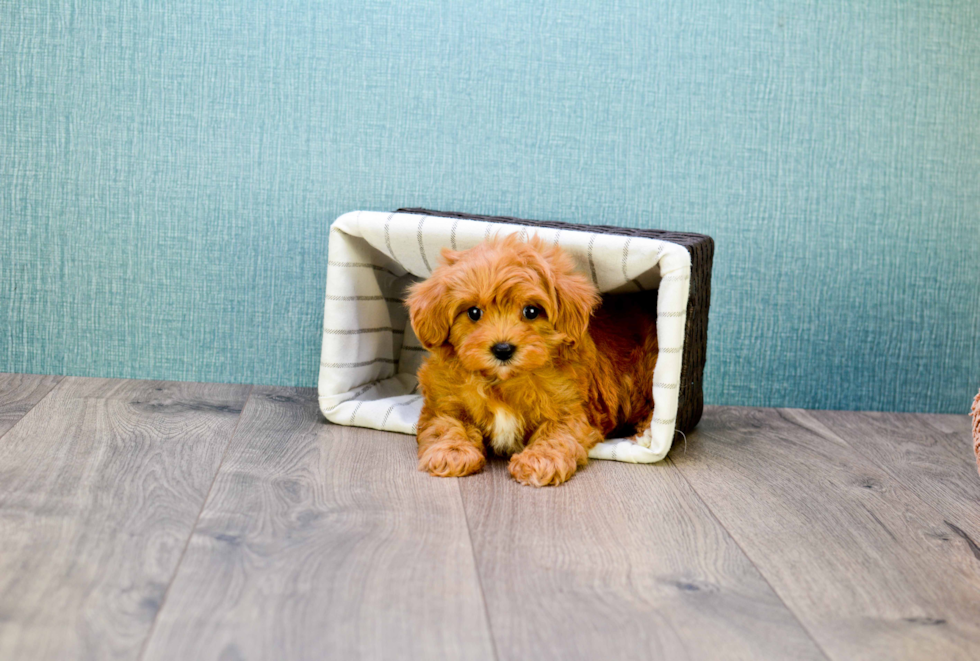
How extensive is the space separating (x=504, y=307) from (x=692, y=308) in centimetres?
45

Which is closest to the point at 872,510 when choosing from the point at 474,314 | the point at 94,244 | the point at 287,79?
the point at 474,314

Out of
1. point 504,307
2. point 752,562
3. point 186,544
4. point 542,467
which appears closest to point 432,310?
point 504,307

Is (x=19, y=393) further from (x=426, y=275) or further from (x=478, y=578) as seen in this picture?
(x=478, y=578)

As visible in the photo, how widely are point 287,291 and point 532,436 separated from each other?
881mm

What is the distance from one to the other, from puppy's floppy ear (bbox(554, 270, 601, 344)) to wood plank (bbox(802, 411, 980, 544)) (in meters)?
0.74

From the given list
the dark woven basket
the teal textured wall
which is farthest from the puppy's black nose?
the teal textured wall

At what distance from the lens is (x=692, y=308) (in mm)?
1819

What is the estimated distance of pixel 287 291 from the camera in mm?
2291

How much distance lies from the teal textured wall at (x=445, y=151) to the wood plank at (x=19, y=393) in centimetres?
7

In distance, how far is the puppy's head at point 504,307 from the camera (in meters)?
1.60

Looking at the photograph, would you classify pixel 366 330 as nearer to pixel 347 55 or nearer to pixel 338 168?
pixel 338 168

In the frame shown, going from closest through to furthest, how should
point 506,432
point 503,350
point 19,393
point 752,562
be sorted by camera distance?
point 752,562 → point 503,350 → point 506,432 → point 19,393

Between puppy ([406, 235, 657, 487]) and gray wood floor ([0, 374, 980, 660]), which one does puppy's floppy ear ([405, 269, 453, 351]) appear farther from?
gray wood floor ([0, 374, 980, 660])

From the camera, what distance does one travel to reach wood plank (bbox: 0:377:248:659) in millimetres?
1009
